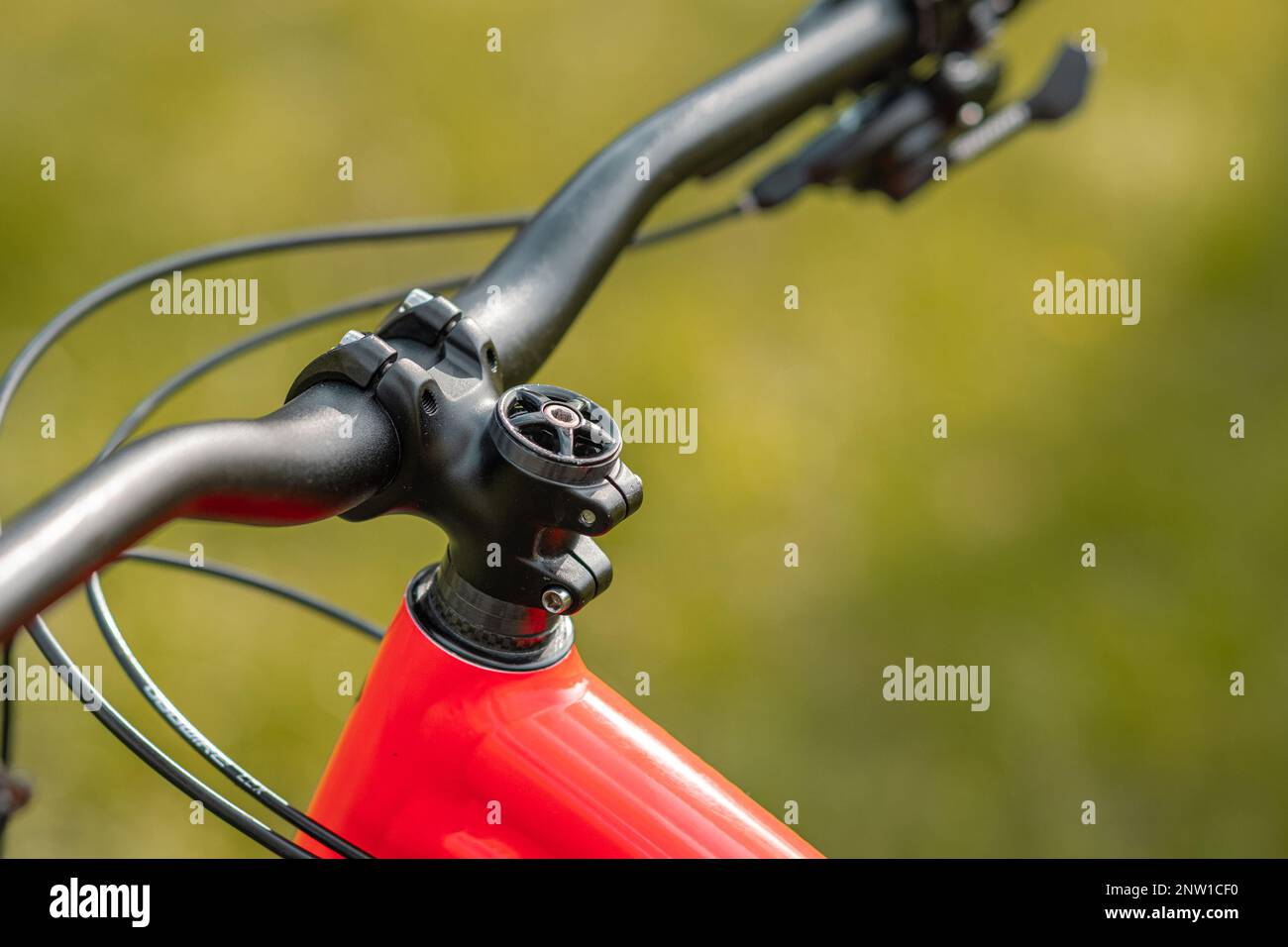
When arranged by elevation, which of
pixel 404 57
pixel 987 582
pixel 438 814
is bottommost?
pixel 987 582

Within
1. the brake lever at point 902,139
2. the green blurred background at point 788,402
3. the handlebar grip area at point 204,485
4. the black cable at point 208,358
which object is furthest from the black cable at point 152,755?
the green blurred background at point 788,402

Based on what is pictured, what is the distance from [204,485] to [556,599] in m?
0.29

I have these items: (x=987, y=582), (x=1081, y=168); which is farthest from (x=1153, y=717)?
(x=1081, y=168)

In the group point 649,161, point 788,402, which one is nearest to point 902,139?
point 649,161

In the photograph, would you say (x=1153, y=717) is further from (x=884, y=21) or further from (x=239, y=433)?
(x=239, y=433)

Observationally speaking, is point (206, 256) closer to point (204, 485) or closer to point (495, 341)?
point (495, 341)

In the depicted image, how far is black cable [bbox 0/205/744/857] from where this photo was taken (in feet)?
3.47

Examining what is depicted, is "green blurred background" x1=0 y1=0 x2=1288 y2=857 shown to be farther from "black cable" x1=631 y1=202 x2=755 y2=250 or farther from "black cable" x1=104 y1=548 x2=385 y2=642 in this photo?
"black cable" x1=104 y1=548 x2=385 y2=642

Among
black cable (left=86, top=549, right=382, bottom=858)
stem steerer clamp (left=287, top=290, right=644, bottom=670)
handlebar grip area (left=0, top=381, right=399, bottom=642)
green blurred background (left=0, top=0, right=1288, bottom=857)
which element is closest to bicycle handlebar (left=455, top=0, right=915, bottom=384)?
stem steerer clamp (left=287, top=290, right=644, bottom=670)

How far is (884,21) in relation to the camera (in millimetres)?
1573

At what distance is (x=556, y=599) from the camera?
106cm

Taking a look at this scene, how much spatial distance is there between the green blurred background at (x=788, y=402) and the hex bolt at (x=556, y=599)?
5.77ft
